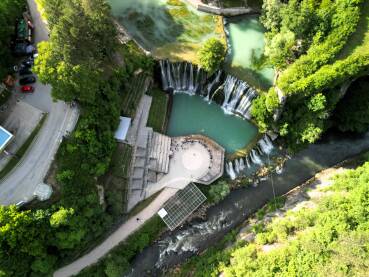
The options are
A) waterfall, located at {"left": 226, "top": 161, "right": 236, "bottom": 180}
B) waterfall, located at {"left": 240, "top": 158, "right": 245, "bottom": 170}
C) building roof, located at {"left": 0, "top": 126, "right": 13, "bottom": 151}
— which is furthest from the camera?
waterfall, located at {"left": 240, "top": 158, "right": 245, "bottom": 170}

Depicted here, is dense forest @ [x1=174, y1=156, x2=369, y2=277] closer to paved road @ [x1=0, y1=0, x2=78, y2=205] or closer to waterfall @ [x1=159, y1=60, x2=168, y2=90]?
paved road @ [x1=0, y1=0, x2=78, y2=205]

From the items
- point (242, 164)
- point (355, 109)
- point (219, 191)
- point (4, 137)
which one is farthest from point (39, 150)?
point (355, 109)

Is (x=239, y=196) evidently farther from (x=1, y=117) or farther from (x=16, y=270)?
(x=1, y=117)

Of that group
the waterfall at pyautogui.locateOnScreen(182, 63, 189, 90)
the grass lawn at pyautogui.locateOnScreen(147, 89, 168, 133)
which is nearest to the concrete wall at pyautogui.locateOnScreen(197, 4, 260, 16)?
the waterfall at pyautogui.locateOnScreen(182, 63, 189, 90)

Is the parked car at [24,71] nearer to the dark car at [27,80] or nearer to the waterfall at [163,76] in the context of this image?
the dark car at [27,80]

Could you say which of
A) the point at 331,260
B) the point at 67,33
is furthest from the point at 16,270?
the point at 331,260

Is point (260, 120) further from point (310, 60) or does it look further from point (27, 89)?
point (27, 89)
